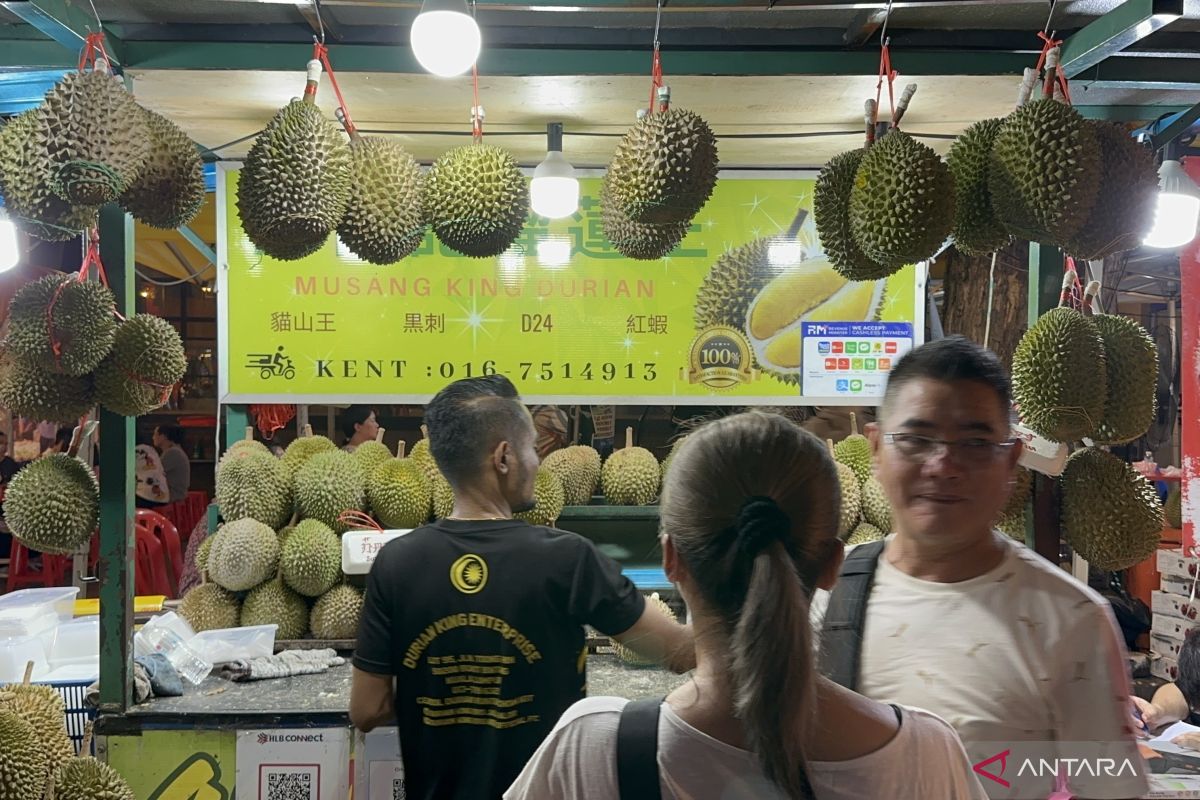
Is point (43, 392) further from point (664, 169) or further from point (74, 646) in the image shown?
point (664, 169)

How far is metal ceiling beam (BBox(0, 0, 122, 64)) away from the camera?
6.26 ft

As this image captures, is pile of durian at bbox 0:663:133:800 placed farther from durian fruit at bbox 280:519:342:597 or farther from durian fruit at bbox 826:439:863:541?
durian fruit at bbox 826:439:863:541

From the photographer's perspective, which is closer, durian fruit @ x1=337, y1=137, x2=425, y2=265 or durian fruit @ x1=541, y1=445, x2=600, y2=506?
durian fruit @ x1=337, y1=137, x2=425, y2=265

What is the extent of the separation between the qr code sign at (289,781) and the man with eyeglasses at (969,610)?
1.68 metres

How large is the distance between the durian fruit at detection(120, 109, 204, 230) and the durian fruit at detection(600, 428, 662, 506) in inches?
72.1

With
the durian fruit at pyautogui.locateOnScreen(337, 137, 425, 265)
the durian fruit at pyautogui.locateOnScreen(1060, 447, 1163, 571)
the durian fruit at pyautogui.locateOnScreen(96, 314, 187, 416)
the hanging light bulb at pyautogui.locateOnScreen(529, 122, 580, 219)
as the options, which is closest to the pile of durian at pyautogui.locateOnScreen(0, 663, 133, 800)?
the durian fruit at pyautogui.locateOnScreen(96, 314, 187, 416)

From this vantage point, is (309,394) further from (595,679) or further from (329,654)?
(595,679)

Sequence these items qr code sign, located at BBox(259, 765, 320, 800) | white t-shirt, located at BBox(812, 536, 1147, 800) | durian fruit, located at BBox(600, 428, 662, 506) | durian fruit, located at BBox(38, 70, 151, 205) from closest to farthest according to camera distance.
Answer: white t-shirt, located at BBox(812, 536, 1147, 800), durian fruit, located at BBox(38, 70, 151, 205), qr code sign, located at BBox(259, 765, 320, 800), durian fruit, located at BBox(600, 428, 662, 506)

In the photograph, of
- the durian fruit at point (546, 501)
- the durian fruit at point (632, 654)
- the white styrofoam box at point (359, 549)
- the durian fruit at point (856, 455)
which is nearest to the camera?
the durian fruit at point (632, 654)

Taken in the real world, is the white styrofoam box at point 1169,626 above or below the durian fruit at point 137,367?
below

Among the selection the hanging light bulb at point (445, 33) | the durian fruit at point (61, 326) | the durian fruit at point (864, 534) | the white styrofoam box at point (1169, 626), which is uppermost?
the hanging light bulb at point (445, 33)

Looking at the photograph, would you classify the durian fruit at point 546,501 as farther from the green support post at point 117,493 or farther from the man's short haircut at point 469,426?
the green support post at point 117,493

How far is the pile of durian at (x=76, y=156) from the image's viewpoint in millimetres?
1715

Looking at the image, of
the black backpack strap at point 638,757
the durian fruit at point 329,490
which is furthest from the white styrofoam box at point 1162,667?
the black backpack strap at point 638,757
